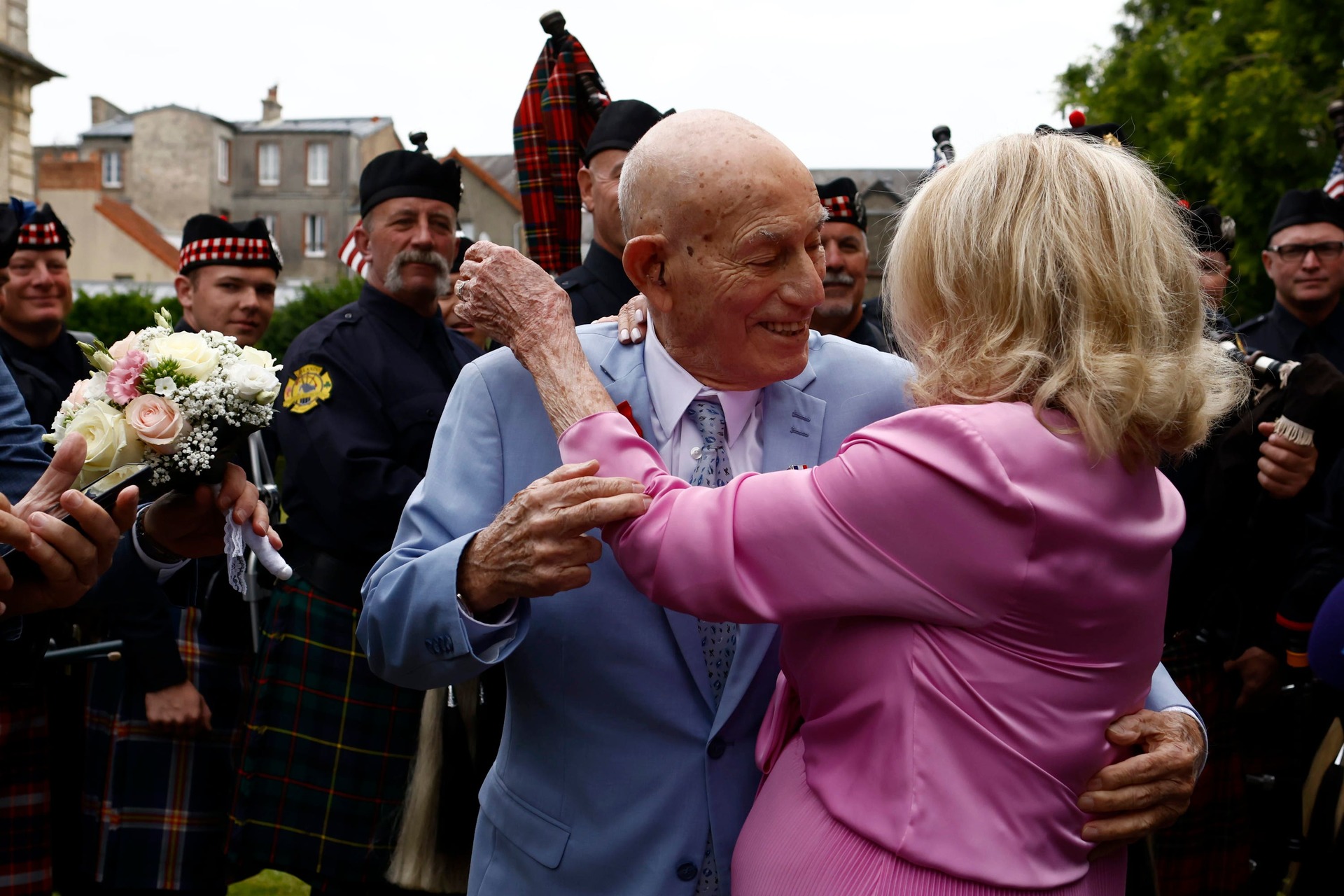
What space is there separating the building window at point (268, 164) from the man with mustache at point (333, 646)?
58902 mm

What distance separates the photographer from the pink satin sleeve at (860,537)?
1.70 metres

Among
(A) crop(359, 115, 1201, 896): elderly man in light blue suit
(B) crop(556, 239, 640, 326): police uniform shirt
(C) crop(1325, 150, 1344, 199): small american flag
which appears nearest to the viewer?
(A) crop(359, 115, 1201, 896): elderly man in light blue suit

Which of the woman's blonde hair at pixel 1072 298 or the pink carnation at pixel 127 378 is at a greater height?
the woman's blonde hair at pixel 1072 298

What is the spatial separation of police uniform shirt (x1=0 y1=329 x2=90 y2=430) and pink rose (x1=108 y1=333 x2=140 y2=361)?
234cm

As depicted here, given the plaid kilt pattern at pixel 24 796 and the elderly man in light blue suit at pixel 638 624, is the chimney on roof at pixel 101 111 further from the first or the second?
the elderly man in light blue suit at pixel 638 624

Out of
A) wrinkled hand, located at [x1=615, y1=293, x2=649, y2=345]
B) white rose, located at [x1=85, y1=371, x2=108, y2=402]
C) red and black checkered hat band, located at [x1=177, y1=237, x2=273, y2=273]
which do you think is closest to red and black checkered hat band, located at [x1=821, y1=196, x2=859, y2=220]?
red and black checkered hat band, located at [x1=177, y1=237, x2=273, y2=273]

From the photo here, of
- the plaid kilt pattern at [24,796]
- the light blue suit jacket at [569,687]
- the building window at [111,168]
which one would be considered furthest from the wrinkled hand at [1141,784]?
the building window at [111,168]

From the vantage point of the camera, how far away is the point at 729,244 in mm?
2074

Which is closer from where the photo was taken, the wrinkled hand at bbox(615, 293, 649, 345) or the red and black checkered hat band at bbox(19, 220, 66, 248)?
the wrinkled hand at bbox(615, 293, 649, 345)

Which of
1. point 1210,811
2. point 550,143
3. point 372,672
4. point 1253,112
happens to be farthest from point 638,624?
point 1253,112

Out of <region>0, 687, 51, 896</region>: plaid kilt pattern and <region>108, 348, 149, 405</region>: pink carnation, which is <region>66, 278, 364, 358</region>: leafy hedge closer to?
<region>0, 687, 51, 896</region>: plaid kilt pattern

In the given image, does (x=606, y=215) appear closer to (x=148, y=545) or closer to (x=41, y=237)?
(x=148, y=545)

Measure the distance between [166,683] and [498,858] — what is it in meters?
2.86

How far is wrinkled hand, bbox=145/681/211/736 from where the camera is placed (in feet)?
14.9
